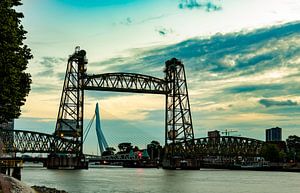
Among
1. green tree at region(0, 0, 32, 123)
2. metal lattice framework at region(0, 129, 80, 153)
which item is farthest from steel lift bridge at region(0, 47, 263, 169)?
green tree at region(0, 0, 32, 123)

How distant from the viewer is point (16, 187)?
31.7m

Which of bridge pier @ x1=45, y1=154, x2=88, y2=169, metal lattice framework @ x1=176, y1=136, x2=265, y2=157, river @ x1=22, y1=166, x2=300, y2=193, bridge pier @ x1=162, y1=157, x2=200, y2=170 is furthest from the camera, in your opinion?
metal lattice framework @ x1=176, y1=136, x2=265, y2=157

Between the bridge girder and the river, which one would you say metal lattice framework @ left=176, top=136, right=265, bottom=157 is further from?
the river

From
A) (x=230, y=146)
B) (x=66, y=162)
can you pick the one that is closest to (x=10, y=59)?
(x=66, y=162)

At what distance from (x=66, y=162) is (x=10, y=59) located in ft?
363

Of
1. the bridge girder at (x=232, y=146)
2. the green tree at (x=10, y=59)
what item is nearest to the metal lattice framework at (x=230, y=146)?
the bridge girder at (x=232, y=146)

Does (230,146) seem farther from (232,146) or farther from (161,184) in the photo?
(161,184)

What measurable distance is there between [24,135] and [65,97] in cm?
3702

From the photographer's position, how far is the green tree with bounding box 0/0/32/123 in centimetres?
3294

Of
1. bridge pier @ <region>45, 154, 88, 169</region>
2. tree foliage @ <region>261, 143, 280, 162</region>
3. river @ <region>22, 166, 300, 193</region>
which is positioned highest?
tree foliage @ <region>261, 143, 280, 162</region>

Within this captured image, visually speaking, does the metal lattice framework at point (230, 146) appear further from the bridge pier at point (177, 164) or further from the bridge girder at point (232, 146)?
the bridge pier at point (177, 164)

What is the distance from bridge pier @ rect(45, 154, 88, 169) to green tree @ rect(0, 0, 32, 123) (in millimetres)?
102658

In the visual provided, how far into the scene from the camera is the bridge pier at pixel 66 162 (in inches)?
5596

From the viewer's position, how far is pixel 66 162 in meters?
142
